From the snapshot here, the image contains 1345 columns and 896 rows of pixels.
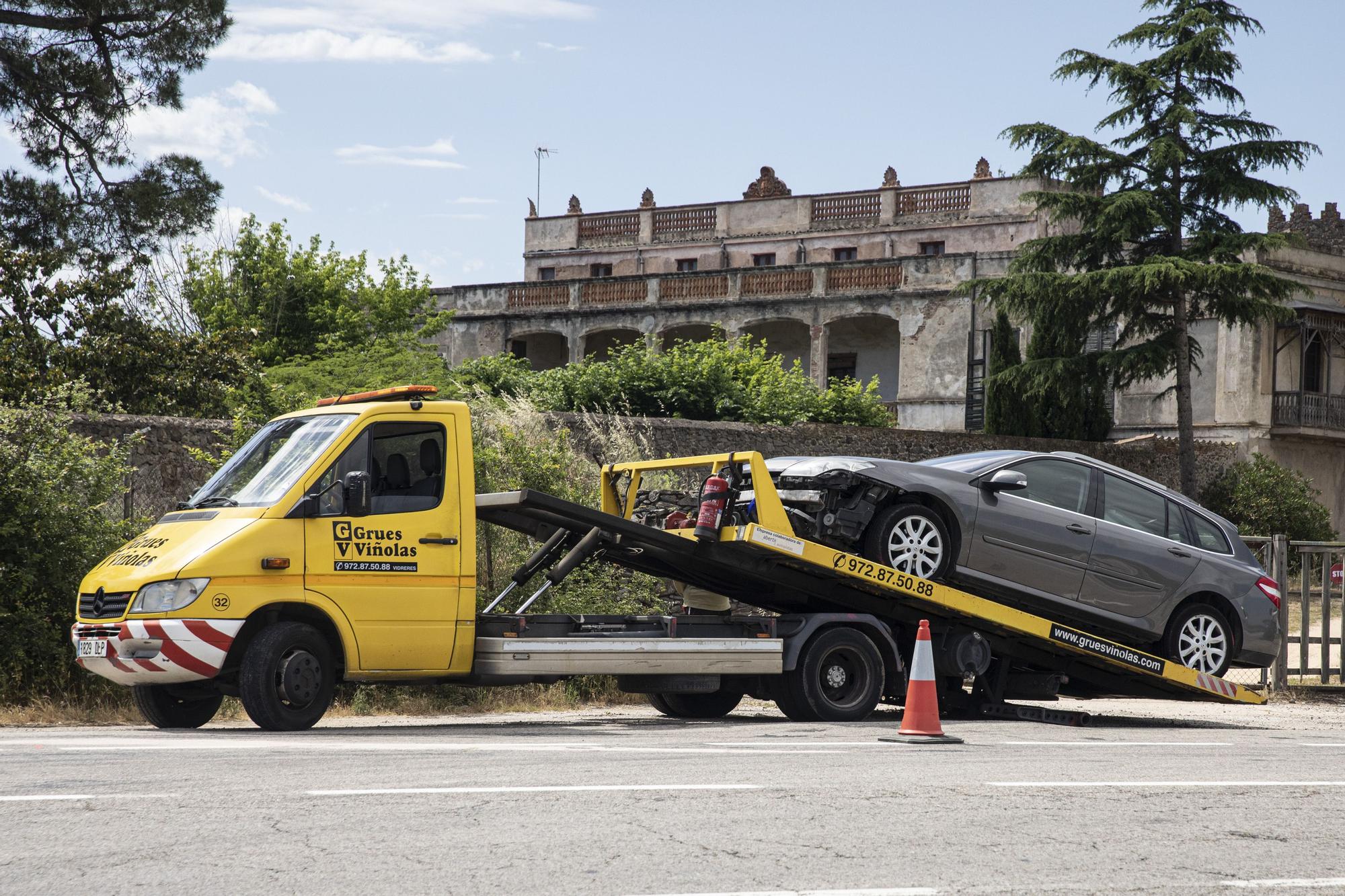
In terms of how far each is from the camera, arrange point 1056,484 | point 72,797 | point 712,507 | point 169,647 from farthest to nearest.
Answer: point 1056,484, point 712,507, point 169,647, point 72,797

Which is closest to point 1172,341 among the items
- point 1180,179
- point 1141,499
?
point 1180,179

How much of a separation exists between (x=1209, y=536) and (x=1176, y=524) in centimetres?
41

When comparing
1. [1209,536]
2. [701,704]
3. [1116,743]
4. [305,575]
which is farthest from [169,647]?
[1209,536]

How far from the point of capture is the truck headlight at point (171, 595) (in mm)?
9852

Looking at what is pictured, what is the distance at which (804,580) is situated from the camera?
475 inches

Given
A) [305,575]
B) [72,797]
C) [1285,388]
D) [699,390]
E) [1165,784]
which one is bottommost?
[1165,784]

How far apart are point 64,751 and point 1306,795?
6.98 metres

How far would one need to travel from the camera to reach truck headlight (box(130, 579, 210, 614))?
32.3 feet

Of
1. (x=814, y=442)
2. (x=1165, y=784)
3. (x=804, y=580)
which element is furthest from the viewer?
(x=814, y=442)

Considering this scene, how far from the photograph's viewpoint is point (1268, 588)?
13.5 meters

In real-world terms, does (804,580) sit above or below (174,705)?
above

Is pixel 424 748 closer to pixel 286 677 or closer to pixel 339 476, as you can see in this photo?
pixel 286 677

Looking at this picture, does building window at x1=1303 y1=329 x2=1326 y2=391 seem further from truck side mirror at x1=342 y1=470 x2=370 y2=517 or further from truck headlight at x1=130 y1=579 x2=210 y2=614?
truck headlight at x1=130 y1=579 x2=210 y2=614

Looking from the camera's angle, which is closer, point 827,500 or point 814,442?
point 827,500
